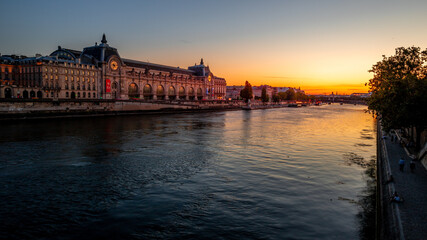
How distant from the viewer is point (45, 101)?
60000mm

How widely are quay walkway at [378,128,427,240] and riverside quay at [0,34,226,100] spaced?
2956 inches

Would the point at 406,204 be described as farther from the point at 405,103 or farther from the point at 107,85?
the point at 107,85

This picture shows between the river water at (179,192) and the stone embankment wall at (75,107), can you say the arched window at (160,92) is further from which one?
the river water at (179,192)

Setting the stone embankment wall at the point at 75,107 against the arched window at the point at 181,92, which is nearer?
the stone embankment wall at the point at 75,107

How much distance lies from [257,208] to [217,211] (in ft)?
6.54

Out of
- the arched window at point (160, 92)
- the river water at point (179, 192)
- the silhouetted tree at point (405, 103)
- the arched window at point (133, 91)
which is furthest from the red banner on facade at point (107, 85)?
the silhouetted tree at point (405, 103)

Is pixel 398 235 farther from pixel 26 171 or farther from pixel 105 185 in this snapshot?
pixel 26 171

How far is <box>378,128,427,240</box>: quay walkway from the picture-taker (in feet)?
32.2

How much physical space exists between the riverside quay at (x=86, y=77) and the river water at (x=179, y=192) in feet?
176

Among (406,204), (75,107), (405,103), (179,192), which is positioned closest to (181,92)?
(75,107)

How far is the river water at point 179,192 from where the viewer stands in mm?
12125

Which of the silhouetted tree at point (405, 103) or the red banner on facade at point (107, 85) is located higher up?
the red banner on facade at point (107, 85)

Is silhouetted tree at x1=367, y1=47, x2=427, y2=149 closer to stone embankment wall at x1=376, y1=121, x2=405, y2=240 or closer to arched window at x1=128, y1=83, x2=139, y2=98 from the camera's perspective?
stone embankment wall at x1=376, y1=121, x2=405, y2=240

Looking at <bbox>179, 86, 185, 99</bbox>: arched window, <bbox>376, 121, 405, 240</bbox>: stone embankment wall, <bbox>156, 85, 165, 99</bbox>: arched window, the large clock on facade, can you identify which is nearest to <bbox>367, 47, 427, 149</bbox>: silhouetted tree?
<bbox>376, 121, 405, 240</bbox>: stone embankment wall
